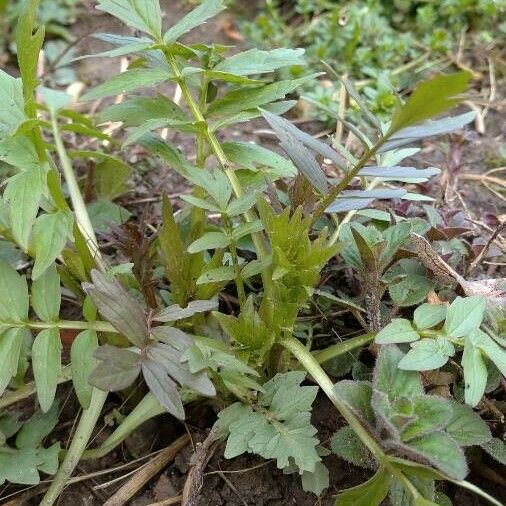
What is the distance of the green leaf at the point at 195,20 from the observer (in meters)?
1.30

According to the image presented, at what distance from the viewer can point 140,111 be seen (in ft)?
4.49

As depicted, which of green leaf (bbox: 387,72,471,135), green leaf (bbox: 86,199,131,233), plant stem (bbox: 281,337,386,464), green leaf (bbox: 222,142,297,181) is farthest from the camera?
green leaf (bbox: 86,199,131,233)

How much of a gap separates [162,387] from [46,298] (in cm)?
35

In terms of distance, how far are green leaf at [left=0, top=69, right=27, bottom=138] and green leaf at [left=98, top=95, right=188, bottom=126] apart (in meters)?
0.17

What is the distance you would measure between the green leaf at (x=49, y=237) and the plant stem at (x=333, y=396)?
1.41ft

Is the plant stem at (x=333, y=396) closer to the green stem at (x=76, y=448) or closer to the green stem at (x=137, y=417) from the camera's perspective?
the green stem at (x=137, y=417)

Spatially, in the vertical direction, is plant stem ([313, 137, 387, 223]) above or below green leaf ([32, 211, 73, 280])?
above

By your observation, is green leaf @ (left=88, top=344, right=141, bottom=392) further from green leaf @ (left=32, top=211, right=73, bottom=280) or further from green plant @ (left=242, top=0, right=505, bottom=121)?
green plant @ (left=242, top=0, right=505, bottom=121)

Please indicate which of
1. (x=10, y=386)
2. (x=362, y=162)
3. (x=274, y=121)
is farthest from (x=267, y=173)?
(x=10, y=386)

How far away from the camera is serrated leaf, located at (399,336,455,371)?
1.05 meters

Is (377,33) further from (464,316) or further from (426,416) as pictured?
(426,416)

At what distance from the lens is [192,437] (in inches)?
53.7

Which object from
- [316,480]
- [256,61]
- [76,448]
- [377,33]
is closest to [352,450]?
[316,480]

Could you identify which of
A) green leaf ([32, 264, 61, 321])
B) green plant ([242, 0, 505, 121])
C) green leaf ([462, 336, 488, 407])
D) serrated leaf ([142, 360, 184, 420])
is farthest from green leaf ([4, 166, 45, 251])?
green plant ([242, 0, 505, 121])
